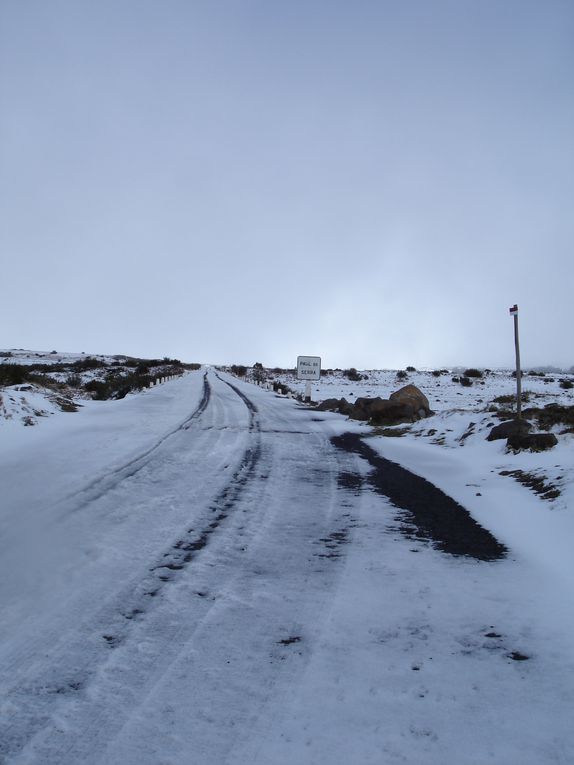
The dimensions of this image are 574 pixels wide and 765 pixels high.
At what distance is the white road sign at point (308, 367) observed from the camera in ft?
85.0

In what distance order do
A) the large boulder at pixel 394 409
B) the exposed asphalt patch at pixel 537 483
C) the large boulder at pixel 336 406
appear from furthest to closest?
1. the large boulder at pixel 336 406
2. the large boulder at pixel 394 409
3. the exposed asphalt patch at pixel 537 483

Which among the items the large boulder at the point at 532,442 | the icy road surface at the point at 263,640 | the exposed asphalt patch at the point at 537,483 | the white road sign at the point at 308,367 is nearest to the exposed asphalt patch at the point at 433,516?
the icy road surface at the point at 263,640

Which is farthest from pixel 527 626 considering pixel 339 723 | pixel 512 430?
pixel 512 430

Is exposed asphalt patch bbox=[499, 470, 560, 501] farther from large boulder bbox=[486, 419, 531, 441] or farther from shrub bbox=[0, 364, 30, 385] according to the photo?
shrub bbox=[0, 364, 30, 385]

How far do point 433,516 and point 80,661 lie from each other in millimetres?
4215

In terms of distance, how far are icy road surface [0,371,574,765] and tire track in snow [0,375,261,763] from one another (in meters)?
0.01

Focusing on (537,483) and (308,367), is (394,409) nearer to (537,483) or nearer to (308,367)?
(537,483)

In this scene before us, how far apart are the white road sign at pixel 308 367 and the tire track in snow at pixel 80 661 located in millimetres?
21801

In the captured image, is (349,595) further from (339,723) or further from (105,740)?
(105,740)

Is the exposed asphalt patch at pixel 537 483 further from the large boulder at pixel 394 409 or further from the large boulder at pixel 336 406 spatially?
the large boulder at pixel 336 406

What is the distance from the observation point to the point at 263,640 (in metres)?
2.81

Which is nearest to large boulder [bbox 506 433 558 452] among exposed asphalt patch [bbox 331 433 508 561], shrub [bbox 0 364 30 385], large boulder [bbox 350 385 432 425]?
exposed asphalt patch [bbox 331 433 508 561]

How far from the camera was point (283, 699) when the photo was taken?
7.62 feet

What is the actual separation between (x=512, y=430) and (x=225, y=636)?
342 inches
